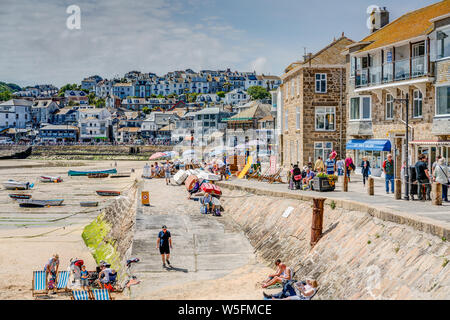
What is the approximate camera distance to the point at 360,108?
2942 cm

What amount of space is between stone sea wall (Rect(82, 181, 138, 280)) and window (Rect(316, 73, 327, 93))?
1616 cm

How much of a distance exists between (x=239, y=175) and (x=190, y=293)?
18.2 metres

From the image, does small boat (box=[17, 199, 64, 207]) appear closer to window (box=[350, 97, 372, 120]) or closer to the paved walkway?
the paved walkway

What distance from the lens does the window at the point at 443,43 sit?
69.3 ft

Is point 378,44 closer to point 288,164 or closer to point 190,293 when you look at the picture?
point 288,164

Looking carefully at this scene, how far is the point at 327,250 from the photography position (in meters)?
13.9

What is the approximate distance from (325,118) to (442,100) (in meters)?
13.1

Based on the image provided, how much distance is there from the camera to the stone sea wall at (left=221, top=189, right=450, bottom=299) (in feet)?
32.6

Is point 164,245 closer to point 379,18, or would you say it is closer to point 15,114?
point 379,18

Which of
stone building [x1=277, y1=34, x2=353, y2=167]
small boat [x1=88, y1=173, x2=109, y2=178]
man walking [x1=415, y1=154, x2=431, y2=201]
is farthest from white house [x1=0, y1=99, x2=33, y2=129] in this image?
man walking [x1=415, y1=154, x2=431, y2=201]

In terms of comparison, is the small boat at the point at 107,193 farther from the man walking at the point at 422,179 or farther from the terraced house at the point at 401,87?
the man walking at the point at 422,179

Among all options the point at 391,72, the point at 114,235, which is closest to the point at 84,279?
the point at 114,235
